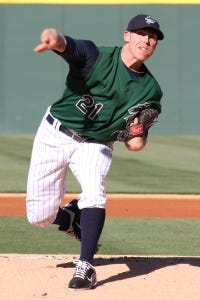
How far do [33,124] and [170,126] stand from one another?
2.62m

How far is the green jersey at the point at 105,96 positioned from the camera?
555cm

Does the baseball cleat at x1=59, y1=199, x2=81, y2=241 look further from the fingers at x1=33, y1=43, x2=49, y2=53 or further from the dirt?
the fingers at x1=33, y1=43, x2=49, y2=53

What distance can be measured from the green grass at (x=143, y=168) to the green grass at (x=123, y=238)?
4.33 feet

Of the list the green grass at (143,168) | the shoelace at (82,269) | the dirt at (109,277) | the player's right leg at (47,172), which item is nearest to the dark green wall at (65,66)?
the green grass at (143,168)

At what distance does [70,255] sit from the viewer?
6.69 meters

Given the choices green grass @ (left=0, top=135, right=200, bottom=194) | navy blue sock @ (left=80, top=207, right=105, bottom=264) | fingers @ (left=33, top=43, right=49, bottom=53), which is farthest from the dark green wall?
fingers @ (left=33, top=43, right=49, bottom=53)

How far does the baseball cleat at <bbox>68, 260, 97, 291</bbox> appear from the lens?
5414 mm

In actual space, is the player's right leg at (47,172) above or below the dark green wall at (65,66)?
above

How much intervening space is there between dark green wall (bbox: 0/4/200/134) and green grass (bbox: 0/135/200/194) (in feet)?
3.28

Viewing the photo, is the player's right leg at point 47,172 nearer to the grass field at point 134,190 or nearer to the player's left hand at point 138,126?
the player's left hand at point 138,126

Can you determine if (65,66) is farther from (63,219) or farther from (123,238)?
(63,219)

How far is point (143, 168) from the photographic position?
1224 cm

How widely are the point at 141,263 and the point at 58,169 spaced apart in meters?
1.02

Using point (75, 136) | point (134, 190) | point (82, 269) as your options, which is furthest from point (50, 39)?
point (134, 190)
